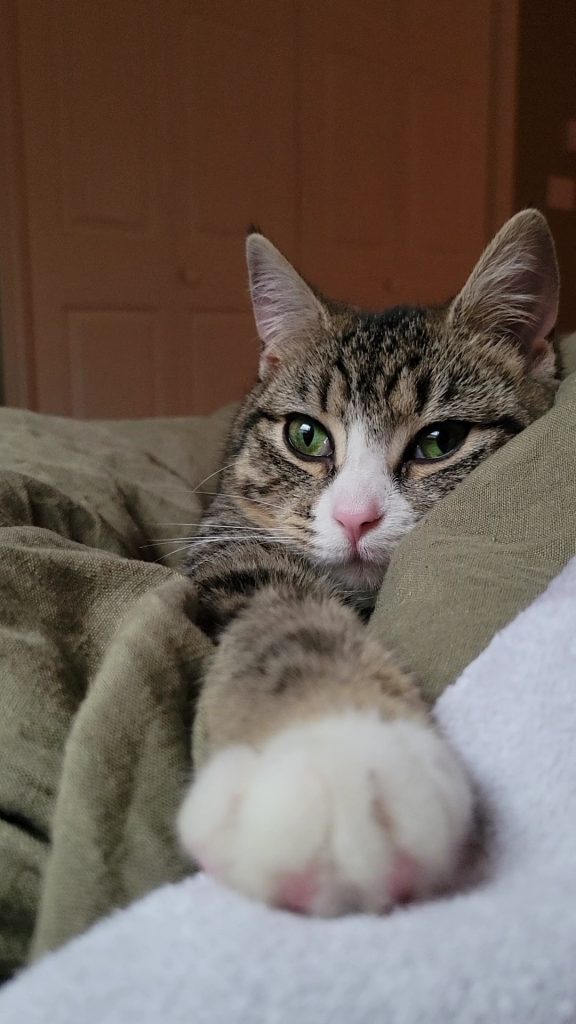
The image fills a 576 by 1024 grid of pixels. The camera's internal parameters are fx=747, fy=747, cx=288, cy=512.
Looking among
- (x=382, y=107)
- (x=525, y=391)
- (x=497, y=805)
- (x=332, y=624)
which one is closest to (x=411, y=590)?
(x=332, y=624)

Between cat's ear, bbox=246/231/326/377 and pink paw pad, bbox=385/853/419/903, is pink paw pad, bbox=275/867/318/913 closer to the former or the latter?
pink paw pad, bbox=385/853/419/903

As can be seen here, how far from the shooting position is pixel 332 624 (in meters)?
0.54

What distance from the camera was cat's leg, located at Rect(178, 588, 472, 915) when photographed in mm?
347

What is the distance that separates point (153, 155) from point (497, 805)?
311 centimetres

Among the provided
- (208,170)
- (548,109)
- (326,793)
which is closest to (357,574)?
(326,793)

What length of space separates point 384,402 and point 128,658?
473mm

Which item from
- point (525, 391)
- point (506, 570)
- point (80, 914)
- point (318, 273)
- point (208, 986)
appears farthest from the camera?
point (318, 273)

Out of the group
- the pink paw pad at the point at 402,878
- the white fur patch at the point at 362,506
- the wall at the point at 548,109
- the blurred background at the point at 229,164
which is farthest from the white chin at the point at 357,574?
the wall at the point at 548,109

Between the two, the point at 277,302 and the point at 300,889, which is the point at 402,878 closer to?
the point at 300,889

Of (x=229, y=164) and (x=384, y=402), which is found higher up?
(x=229, y=164)

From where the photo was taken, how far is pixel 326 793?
0.36 meters

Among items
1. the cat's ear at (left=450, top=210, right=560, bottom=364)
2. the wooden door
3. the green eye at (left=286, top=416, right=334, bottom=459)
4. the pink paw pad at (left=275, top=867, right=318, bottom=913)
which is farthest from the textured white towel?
the wooden door

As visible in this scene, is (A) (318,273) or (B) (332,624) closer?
(B) (332,624)

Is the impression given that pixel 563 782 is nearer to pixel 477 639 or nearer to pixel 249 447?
pixel 477 639
